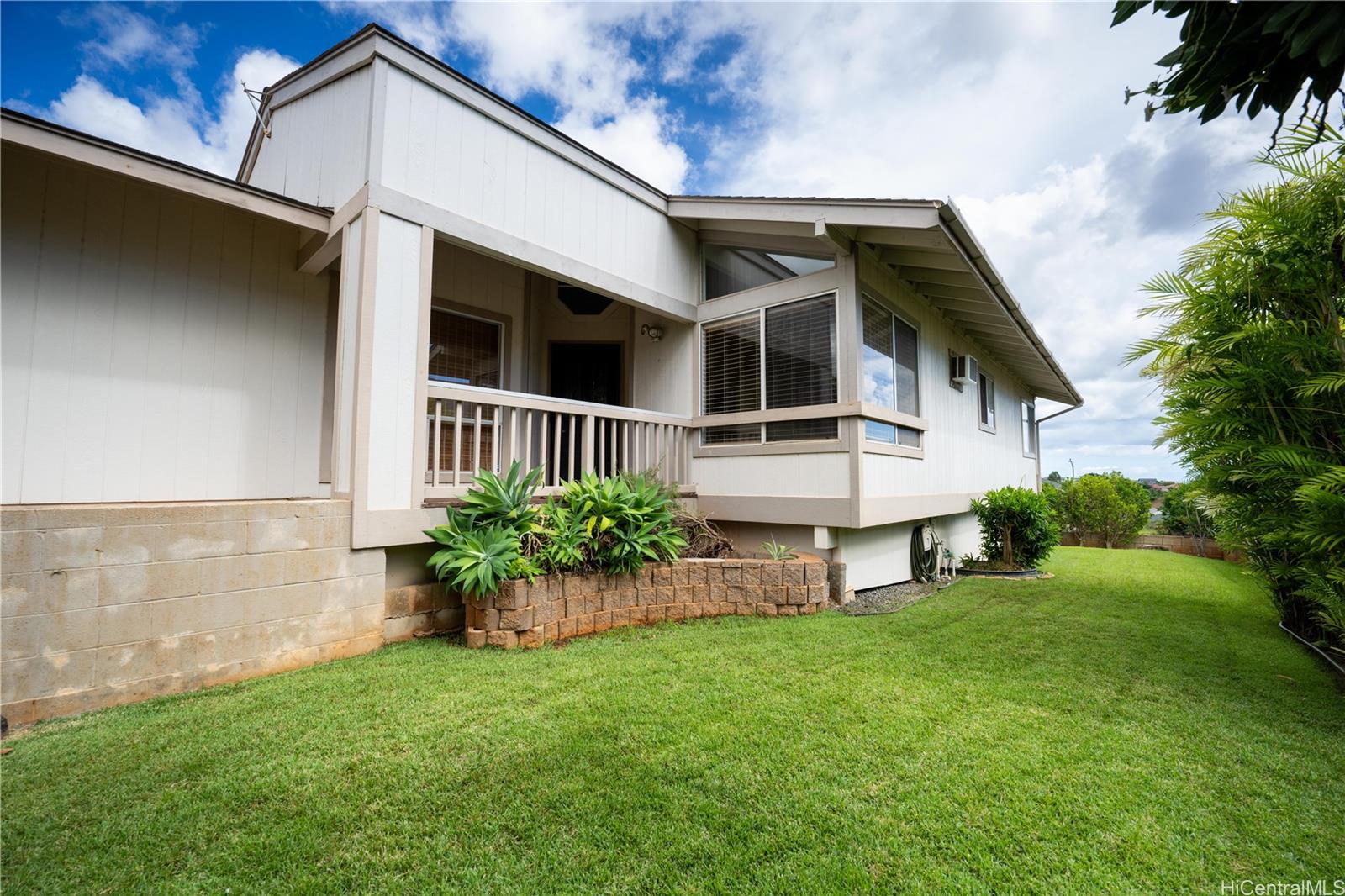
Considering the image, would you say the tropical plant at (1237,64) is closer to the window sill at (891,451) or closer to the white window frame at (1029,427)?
the window sill at (891,451)

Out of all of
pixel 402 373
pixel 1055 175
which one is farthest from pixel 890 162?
pixel 402 373

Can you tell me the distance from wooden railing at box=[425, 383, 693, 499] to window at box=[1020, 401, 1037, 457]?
1091 cm

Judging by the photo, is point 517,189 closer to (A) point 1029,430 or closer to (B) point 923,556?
(B) point 923,556

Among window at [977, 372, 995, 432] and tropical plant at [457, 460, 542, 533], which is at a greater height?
window at [977, 372, 995, 432]

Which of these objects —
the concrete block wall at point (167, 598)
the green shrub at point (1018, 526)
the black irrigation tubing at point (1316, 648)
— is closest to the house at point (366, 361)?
the concrete block wall at point (167, 598)

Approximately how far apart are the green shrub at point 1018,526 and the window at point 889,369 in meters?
2.50

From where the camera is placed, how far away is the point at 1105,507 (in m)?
13.7

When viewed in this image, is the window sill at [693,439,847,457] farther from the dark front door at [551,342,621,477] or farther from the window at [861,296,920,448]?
the dark front door at [551,342,621,477]

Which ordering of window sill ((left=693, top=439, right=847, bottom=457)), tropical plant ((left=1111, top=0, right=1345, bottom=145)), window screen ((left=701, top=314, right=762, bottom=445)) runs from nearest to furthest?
tropical plant ((left=1111, top=0, right=1345, bottom=145)) → window sill ((left=693, top=439, right=847, bottom=457)) → window screen ((left=701, top=314, right=762, bottom=445))

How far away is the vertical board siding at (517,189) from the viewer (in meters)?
4.49

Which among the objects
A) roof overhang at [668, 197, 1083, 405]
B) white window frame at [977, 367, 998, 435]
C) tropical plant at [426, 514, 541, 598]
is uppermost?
roof overhang at [668, 197, 1083, 405]

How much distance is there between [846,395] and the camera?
18.1 ft

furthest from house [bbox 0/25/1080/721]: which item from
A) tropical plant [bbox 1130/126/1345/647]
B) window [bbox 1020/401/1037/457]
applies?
window [bbox 1020/401/1037/457]

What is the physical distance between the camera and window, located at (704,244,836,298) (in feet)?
20.0
